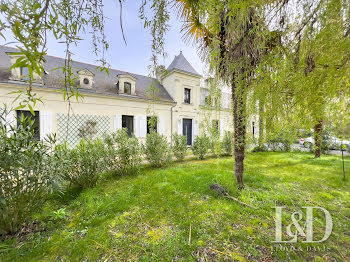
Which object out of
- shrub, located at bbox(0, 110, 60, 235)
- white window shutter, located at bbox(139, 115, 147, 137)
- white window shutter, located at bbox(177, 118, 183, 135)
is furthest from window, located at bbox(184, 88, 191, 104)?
shrub, located at bbox(0, 110, 60, 235)

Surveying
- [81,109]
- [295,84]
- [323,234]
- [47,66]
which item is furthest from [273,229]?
[47,66]

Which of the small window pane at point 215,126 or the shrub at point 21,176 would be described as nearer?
the shrub at point 21,176

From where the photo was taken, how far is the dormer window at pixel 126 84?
8094 millimetres

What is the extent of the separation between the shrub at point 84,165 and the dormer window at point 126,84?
5.43m

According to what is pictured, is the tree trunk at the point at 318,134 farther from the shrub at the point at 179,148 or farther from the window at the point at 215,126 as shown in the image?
the shrub at the point at 179,148

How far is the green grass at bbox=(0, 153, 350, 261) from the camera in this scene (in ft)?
5.99

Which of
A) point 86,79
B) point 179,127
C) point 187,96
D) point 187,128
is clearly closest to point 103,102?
point 86,79

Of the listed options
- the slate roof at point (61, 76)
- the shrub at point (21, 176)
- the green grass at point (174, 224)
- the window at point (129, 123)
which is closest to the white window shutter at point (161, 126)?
the slate roof at point (61, 76)

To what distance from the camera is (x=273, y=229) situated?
222 centimetres

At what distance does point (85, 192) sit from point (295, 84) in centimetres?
390

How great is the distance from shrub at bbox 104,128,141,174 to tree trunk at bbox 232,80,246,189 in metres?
2.61

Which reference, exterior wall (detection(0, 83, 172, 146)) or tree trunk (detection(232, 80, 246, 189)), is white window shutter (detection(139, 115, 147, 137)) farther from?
tree trunk (detection(232, 80, 246, 189))

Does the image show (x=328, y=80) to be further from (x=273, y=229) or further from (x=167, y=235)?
(x=167, y=235)

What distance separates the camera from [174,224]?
229cm
